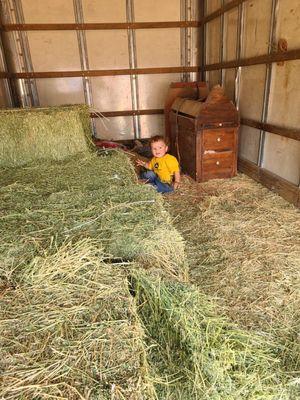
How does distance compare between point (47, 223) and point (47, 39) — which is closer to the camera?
point (47, 223)

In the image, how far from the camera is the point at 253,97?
4.50 meters

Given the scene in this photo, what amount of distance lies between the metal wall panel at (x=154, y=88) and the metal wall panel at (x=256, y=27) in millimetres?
2203

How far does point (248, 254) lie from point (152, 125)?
470cm

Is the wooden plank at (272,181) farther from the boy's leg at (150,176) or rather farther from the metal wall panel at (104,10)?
the metal wall panel at (104,10)

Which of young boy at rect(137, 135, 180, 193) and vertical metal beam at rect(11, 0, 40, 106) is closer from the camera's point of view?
young boy at rect(137, 135, 180, 193)

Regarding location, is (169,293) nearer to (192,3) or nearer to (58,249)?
(58,249)

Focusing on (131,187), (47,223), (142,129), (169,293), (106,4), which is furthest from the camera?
(142,129)

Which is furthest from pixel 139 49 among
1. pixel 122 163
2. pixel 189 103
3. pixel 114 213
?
pixel 114 213

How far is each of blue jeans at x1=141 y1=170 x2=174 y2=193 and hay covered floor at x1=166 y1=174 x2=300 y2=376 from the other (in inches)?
6.0

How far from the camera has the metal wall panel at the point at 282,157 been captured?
143 inches

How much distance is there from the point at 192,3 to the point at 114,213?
580 cm

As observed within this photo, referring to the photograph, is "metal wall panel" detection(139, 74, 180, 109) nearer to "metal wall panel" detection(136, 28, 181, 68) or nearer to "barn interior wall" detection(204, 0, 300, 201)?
"metal wall panel" detection(136, 28, 181, 68)

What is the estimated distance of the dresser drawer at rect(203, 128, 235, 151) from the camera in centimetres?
445

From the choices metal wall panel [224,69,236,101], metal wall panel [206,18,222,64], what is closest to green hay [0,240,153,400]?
metal wall panel [224,69,236,101]
